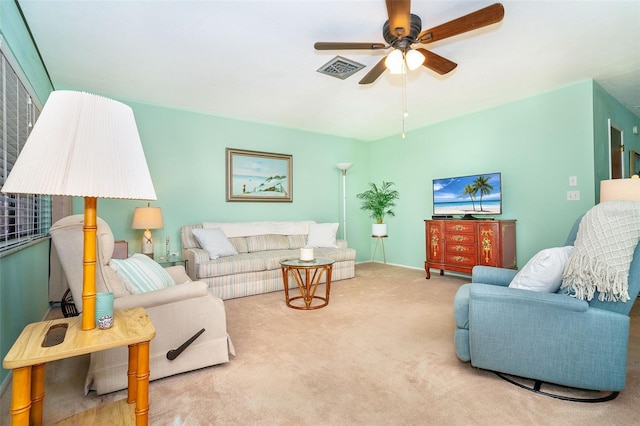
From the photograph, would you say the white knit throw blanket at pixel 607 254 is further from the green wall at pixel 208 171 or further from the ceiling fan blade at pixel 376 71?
the green wall at pixel 208 171

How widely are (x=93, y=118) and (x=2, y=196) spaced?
141 cm

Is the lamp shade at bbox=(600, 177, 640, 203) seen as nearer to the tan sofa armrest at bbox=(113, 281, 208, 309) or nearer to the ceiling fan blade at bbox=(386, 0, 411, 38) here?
the ceiling fan blade at bbox=(386, 0, 411, 38)

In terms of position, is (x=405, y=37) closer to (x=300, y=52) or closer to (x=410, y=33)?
(x=410, y=33)

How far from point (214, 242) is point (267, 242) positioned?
2.83 ft

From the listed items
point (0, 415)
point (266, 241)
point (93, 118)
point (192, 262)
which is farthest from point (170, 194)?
point (93, 118)

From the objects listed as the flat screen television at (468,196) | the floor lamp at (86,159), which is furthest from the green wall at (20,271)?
the flat screen television at (468,196)

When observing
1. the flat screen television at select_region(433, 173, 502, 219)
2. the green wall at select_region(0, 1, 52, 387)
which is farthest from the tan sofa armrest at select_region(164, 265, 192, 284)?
the flat screen television at select_region(433, 173, 502, 219)

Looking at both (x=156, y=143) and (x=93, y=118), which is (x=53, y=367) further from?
(x=156, y=143)

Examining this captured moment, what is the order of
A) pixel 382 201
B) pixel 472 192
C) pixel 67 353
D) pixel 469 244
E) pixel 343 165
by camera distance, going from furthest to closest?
pixel 382 201 < pixel 343 165 < pixel 472 192 < pixel 469 244 < pixel 67 353

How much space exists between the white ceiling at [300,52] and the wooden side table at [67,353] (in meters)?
2.10

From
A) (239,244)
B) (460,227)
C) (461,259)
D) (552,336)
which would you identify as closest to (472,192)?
(460,227)

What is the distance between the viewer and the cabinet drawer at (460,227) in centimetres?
411

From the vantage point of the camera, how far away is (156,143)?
412 centimetres

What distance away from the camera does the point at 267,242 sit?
4.57 meters
